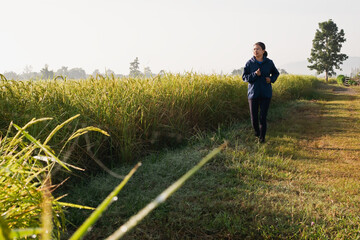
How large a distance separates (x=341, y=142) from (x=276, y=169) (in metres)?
2.70

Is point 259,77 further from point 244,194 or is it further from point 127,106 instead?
point 244,194

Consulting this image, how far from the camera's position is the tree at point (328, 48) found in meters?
41.5

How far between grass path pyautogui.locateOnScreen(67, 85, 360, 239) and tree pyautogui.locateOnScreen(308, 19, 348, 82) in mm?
41205

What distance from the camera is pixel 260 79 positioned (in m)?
5.30

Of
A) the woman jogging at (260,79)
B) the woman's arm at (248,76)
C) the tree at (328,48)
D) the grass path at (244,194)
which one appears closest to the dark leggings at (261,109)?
the woman jogging at (260,79)

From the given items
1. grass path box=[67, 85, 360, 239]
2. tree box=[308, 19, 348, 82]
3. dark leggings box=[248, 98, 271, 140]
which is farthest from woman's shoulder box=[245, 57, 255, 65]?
tree box=[308, 19, 348, 82]

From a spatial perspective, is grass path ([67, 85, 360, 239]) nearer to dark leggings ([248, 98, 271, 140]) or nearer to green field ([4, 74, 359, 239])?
green field ([4, 74, 359, 239])

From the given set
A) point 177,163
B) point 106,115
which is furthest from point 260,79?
point 106,115

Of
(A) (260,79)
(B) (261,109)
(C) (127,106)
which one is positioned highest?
(A) (260,79)

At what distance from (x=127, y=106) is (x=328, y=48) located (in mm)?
44767

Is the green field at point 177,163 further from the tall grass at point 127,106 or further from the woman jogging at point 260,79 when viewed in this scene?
the woman jogging at point 260,79

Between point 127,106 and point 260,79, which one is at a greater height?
point 260,79

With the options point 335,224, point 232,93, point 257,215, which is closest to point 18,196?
point 257,215

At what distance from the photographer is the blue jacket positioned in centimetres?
529
